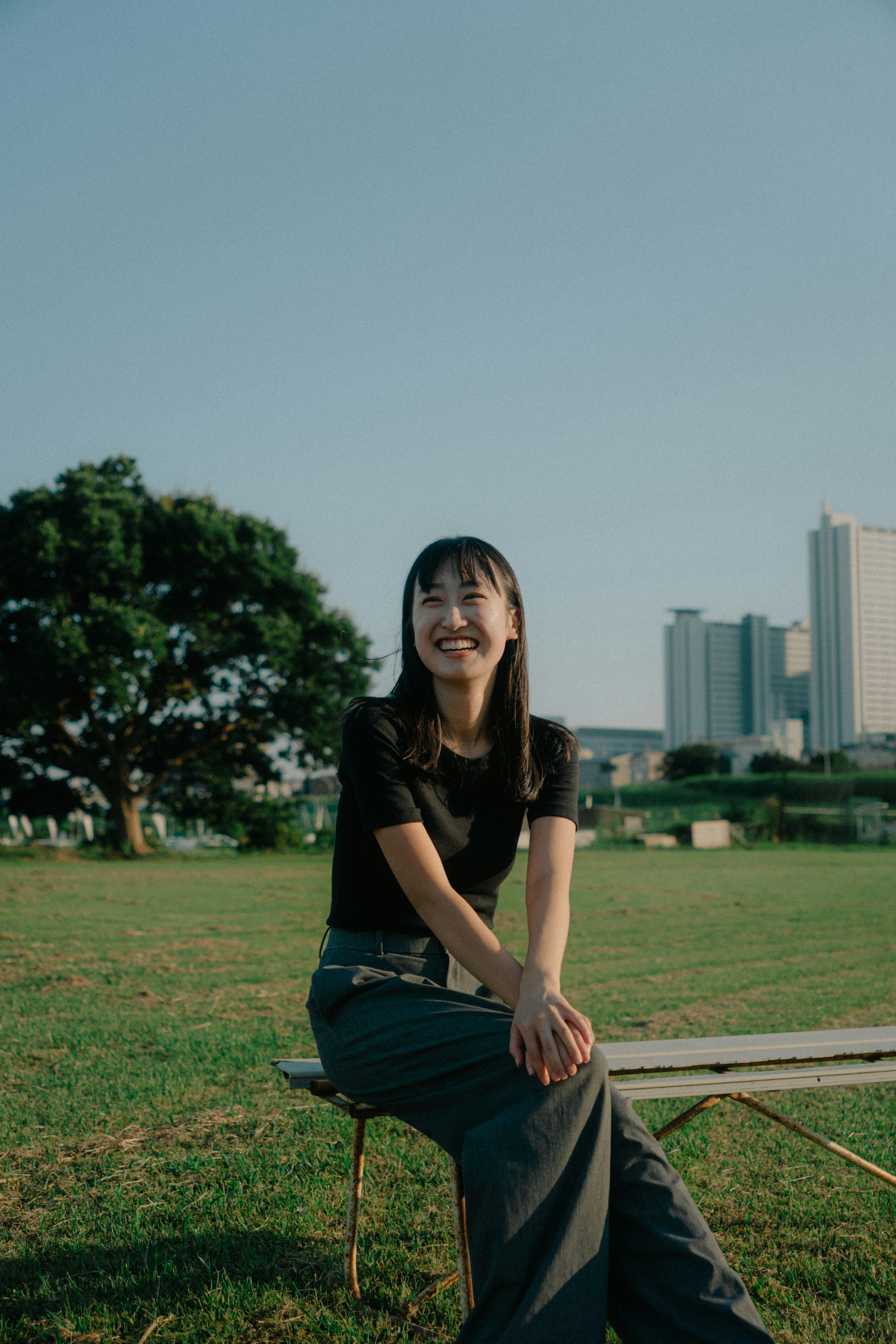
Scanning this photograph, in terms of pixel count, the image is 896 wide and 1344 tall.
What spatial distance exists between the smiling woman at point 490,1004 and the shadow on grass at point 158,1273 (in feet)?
2.55

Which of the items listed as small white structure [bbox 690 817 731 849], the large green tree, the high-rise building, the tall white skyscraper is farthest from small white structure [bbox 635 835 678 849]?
the high-rise building

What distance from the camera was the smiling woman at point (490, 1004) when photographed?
1.83m

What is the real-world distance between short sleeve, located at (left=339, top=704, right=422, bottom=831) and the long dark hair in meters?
0.06

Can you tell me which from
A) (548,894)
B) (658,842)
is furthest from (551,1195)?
(658,842)

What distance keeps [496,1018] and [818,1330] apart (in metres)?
1.18

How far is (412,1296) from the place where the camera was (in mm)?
2605

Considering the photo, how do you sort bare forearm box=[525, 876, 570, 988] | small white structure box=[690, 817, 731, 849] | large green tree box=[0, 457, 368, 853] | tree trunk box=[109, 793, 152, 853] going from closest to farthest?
bare forearm box=[525, 876, 570, 988] < large green tree box=[0, 457, 368, 853] < tree trunk box=[109, 793, 152, 853] < small white structure box=[690, 817, 731, 849]

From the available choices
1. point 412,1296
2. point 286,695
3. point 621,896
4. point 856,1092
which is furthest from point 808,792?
point 412,1296

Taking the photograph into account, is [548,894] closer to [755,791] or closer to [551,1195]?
[551,1195]

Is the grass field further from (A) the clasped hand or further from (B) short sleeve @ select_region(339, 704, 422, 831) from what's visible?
(B) short sleeve @ select_region(339, 704, 422, 831)

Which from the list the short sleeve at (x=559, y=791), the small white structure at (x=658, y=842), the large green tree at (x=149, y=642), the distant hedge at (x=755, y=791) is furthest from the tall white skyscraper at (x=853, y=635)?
the short sleeve at (x=559, y=791)

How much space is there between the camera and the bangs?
8.41 feet

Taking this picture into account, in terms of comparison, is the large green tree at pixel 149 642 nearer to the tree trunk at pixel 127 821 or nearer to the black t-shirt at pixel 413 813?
the tree trunk at pixel 127 821

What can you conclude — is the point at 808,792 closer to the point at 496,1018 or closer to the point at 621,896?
the point at 621,896
